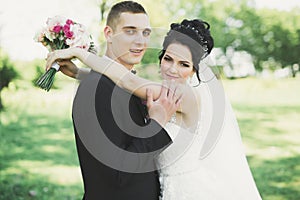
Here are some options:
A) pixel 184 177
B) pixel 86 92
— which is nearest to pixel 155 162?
pixel 184 177

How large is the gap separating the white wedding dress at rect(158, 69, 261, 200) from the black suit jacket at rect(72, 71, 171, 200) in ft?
0.47

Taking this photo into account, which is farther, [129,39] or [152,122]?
[129,39]

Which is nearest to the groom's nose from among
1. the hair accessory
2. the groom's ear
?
the groom's ear

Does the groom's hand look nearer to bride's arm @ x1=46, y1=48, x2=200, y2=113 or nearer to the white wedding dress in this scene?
bride's arm @ x1=46, y1=48, x2=200, y2=113

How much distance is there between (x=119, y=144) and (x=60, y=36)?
1.79 ft

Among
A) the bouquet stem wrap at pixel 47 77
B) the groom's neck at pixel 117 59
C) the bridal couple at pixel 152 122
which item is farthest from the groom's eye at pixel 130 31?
the bouquet stem wrap at pixel 47 77

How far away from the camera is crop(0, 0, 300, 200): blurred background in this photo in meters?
5.57

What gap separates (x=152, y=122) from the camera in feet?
5.46

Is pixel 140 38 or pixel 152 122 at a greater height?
pixel 140 38

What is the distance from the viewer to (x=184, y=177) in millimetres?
2045

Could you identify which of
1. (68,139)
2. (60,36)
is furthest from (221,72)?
(60,36)

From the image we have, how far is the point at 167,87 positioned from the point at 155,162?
29cm

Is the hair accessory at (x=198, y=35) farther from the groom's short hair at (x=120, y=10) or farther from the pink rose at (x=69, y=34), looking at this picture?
the pink rose at (x=69, y=34)

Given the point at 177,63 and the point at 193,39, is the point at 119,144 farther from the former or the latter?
the point at 193,39
